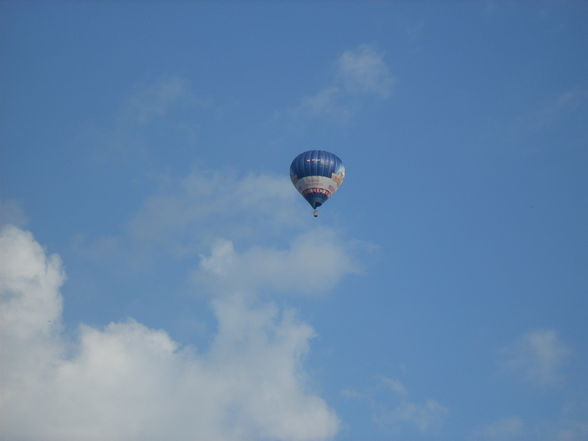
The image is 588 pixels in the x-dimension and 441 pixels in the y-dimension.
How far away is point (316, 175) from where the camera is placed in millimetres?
115062

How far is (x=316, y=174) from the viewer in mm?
115062

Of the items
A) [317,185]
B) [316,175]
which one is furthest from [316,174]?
[317,185]

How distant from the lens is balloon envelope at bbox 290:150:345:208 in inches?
4528

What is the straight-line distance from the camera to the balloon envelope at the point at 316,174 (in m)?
115

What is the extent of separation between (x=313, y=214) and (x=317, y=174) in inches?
207

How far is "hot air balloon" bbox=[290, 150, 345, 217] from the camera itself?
115 m

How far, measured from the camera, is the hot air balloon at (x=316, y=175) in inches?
4528

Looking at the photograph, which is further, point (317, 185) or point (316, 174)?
point (317, 185)

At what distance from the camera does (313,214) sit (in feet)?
386

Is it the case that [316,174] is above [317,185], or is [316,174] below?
above

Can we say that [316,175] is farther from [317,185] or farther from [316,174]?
[317,185]

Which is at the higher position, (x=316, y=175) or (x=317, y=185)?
(x=316, y=175)

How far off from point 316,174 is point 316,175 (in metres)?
0.11
